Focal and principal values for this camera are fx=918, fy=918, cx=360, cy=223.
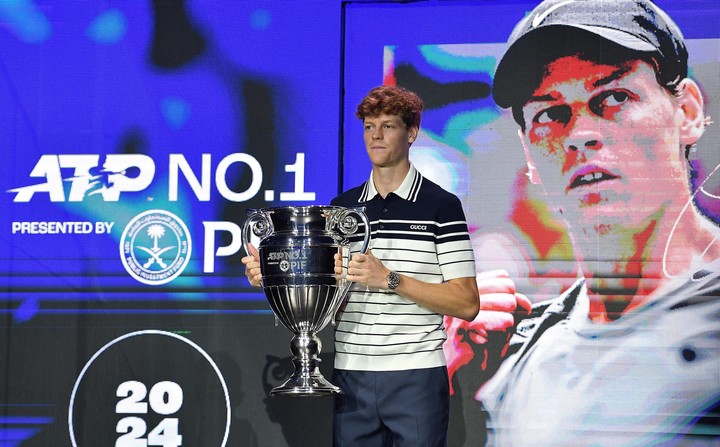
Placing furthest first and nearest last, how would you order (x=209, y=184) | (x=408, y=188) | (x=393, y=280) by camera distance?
(x=209, y=184), (x=408, y=188), (x=393, y=280)

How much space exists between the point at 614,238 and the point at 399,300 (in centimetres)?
145

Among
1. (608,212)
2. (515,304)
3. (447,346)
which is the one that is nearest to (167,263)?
(447,346)

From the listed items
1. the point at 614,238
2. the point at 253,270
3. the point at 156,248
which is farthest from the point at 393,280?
the point at 156,248

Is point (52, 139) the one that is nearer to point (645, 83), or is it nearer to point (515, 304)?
point (515, 304)

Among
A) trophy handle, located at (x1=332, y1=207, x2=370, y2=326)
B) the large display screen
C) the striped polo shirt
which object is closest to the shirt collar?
the striped polo shirt

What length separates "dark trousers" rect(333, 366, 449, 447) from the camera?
100 inches

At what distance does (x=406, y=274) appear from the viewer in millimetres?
2613

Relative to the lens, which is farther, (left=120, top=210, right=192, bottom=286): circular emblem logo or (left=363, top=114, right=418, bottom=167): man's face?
(left=120, top=210, right=192, bottom=286): circular emblem logo

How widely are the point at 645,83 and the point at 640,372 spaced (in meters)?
1.17

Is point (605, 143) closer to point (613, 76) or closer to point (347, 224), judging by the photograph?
point (613, 76)

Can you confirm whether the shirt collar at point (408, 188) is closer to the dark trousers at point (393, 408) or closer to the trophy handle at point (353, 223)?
the trophy handle at point (353, 223)

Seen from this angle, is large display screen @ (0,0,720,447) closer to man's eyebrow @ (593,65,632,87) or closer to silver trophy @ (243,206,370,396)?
man's eyebrow @ (593,65,632,87)

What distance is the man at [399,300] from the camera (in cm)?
255

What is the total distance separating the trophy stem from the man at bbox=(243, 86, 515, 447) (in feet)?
0.22
